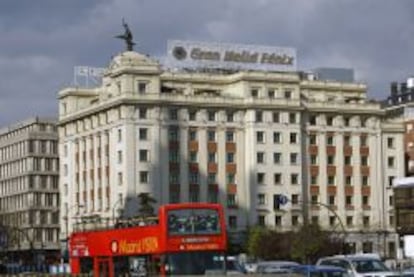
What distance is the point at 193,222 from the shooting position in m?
51.2

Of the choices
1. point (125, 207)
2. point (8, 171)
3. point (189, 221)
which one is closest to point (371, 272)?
point (189, 221)

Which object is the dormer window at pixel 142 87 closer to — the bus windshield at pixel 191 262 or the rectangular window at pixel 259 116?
the rectangular window at pixel 259 116

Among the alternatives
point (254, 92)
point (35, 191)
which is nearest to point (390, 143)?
→ point (254, 92)

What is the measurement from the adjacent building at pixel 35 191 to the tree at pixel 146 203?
39.5m

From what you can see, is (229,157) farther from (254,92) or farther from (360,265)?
(360,265)

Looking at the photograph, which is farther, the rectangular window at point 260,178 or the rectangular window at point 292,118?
the rectangular window at point 292,118

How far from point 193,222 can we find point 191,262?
1888 millimetres

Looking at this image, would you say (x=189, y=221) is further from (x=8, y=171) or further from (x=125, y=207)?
(x=8, y=171)

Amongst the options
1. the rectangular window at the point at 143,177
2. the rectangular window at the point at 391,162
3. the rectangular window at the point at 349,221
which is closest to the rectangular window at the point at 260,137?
the rectangular window at the point at 143,177

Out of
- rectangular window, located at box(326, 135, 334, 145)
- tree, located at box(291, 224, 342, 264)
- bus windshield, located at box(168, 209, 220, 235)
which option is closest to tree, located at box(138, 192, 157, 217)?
tree, located at box(291, 224, 342, 264)

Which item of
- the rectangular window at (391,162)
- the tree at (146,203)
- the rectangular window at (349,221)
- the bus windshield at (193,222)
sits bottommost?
the bus windshield at (193,222)

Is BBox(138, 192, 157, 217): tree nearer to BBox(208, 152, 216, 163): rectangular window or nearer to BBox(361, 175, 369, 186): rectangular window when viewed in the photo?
BBox(208, 152, 216, 163): rectangular window

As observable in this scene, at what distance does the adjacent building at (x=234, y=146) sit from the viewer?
5487 inches

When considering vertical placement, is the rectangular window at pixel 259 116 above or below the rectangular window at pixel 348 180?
above
